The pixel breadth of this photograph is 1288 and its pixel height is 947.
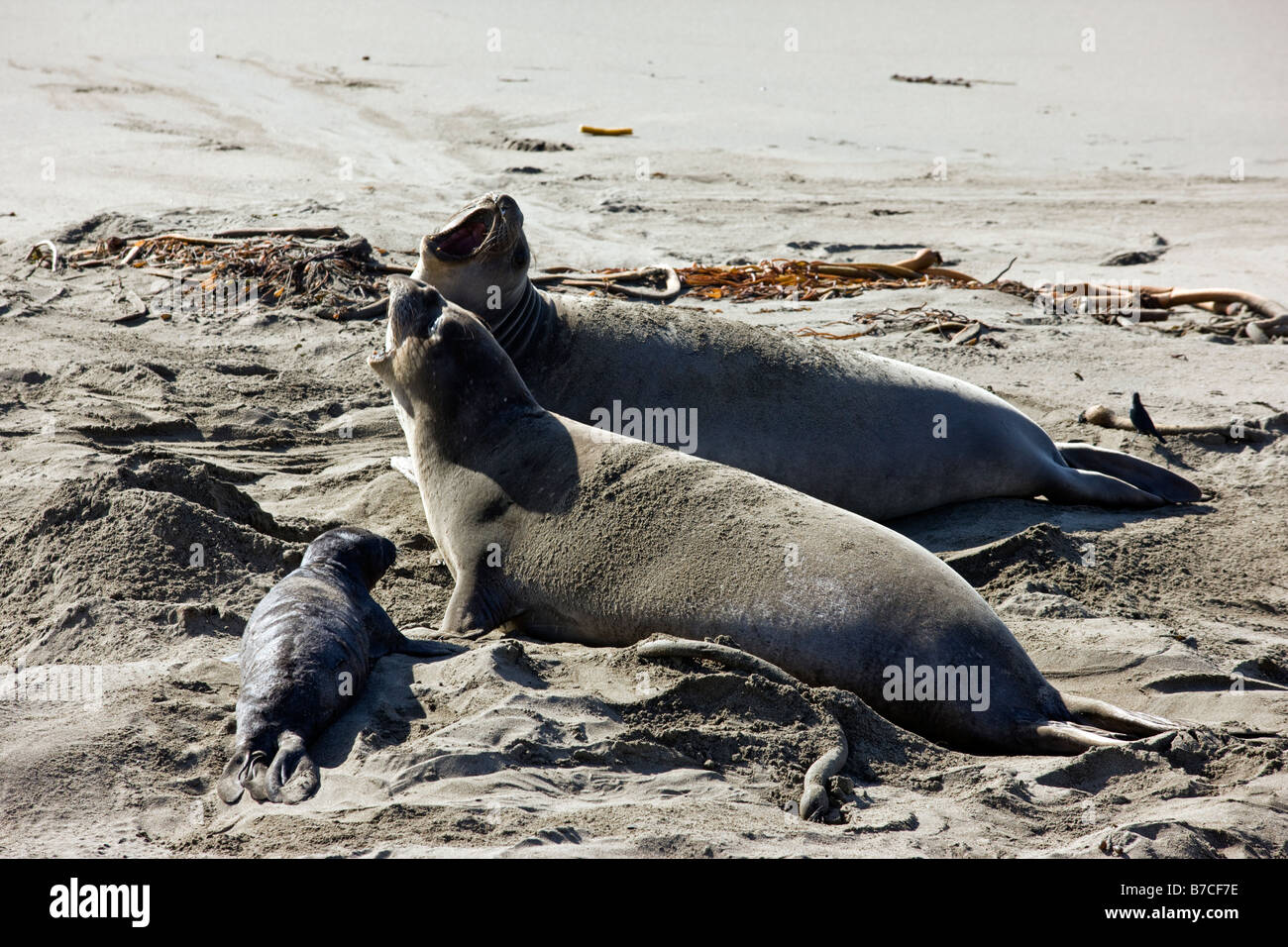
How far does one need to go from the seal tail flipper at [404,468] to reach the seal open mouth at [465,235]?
3.28ft

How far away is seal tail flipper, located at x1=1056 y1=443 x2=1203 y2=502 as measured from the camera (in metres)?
6.15

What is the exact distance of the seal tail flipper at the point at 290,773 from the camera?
2904 millimetres

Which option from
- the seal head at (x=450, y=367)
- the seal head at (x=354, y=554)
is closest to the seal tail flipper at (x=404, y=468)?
the seal head at (x=450, y=367)

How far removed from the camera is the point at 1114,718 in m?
3.62

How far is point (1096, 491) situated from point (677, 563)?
3005mm

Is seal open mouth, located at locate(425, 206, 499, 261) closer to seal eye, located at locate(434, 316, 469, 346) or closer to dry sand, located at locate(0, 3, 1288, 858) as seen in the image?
seal eye, located at locate(434, 316, 469, 346)

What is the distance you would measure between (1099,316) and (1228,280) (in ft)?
5.92

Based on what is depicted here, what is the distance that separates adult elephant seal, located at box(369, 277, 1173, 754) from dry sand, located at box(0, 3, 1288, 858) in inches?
9.6

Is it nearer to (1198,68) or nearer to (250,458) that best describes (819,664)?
(250,458)

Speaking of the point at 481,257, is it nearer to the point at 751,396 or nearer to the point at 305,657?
the point at 751,396

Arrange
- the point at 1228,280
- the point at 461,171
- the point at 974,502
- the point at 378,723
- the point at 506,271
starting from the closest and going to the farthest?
the point at 378,723 < the point at 506,271 < the point at 974,502 < the point at 1228,280 < the point at 461,171
